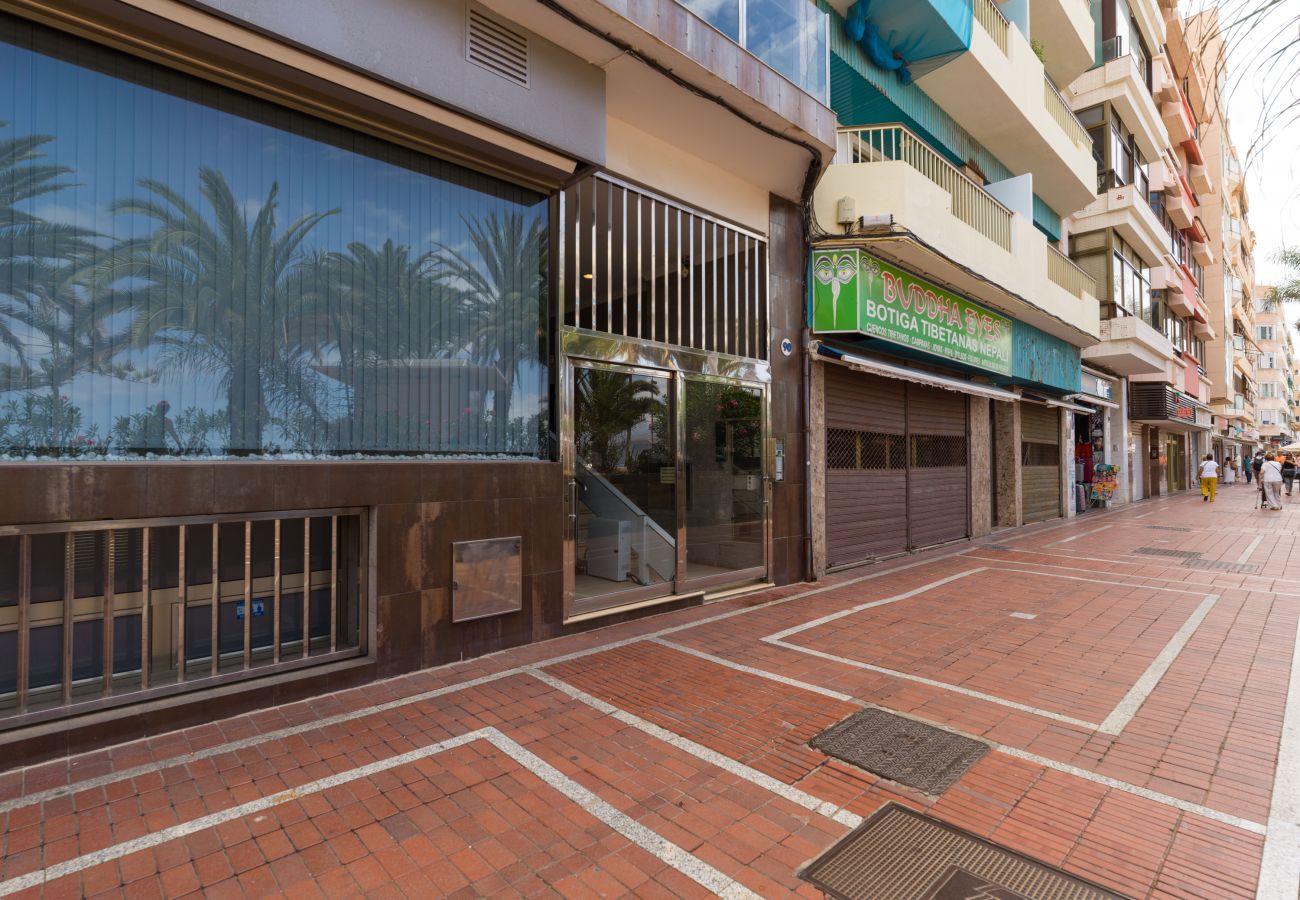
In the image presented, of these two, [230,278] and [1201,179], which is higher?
[1201,179]

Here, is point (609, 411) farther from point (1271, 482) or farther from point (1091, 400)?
point (1271, 482)

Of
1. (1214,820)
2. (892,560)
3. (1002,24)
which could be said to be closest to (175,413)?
(1214,820)

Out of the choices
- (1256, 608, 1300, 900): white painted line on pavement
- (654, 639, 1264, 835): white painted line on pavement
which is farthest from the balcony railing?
(1256, 608, 1300, 900): white painted line on pavement

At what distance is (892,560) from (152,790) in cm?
1041

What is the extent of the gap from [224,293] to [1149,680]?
295 inches

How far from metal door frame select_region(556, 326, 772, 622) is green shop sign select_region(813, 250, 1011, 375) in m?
1.48

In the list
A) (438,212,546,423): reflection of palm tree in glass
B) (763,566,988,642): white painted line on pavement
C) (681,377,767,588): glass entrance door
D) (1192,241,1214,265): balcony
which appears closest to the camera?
(438,212,546,423): reflection of palm tree in glass

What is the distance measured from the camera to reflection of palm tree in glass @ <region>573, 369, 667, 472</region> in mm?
6812

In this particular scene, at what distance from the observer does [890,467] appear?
11656 mm

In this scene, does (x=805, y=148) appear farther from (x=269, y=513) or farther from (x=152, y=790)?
(x=152, y=790)

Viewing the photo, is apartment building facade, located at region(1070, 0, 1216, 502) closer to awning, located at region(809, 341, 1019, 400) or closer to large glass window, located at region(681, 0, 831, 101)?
awning, located at region(809, 341, 1019, 400)

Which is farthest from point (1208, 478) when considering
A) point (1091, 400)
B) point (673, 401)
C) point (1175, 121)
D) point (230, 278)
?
point (230, 278)

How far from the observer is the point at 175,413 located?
4395 mm

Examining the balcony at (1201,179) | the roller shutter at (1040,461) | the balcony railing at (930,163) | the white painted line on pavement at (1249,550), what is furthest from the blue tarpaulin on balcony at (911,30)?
the balcony at (1201,179)
